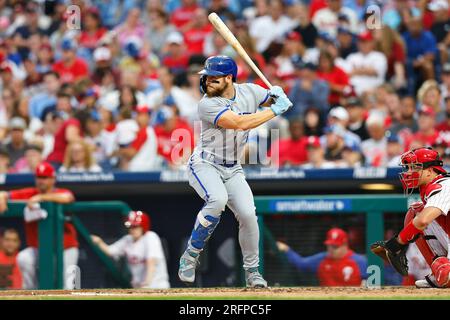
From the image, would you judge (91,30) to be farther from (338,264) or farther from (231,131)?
(231,131)

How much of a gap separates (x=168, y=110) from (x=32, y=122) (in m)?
2.22

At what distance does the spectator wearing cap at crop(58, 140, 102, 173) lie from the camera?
1252 centimetres

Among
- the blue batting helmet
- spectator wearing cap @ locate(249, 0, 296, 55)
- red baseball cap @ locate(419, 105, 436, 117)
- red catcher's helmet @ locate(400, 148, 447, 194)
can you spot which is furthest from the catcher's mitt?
spectator wearing cap @ locate(249, 0, 296, 55)

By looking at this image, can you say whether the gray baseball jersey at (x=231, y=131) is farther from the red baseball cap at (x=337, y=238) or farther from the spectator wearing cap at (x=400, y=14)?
the spectator wearing cap at (x=400, y=14)

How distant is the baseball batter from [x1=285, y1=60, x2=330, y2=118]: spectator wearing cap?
4.56 m

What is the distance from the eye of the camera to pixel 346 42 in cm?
1425

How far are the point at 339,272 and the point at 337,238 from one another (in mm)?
325

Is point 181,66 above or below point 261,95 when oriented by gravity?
above

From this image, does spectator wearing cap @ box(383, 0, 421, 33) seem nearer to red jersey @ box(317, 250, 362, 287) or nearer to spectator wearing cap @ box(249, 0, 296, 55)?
spectator wearing cap @ box(249, 0, 296, 55)

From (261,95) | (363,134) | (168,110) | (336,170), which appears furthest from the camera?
(168,110)

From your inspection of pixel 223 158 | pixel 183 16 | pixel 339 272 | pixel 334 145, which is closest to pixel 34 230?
pixel 339 272
